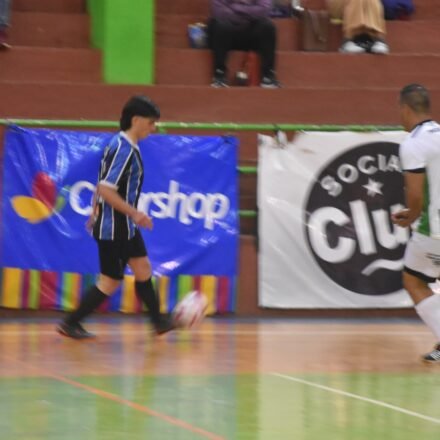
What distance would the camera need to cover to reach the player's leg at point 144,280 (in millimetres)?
10320

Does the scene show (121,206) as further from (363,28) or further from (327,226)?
(363,28)

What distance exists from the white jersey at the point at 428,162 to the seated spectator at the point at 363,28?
20.0 ft

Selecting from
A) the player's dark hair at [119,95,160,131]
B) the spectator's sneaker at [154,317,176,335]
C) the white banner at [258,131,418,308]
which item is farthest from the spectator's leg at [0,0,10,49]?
the spectator's sneaker at [154,317,176,335]

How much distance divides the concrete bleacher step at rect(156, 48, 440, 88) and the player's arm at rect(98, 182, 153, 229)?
4.97 m

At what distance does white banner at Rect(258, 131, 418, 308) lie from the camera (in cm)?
1300

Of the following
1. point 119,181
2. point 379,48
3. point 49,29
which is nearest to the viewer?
point 119,181

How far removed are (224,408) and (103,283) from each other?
10.9ft

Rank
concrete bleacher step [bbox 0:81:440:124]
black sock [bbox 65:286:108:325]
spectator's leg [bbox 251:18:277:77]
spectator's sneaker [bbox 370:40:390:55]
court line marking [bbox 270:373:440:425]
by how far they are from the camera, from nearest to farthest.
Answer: court line marking [bbox 270:373:440:425] → black sock [bbox 65:286:108:325] → concrete bleacher step [bbox 0:81:440:124] → spectator's leg [bbox 251:18:277:77] → spectator's sneaker [bbox 370:40:390:55]

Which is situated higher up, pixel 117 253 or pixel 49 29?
pixel 49 29

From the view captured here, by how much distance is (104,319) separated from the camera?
40.6 feet

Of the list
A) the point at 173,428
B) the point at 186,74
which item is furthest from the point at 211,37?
the point at 173,428

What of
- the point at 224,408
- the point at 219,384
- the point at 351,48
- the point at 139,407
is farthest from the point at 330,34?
the point at 139,407

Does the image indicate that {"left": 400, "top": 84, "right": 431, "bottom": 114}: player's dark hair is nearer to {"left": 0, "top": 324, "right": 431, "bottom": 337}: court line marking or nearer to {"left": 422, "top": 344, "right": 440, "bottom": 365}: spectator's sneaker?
{"left": 422, "top": 344, "right": 440, "bottom": 365}: spectator's sneaker

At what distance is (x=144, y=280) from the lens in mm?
10422
